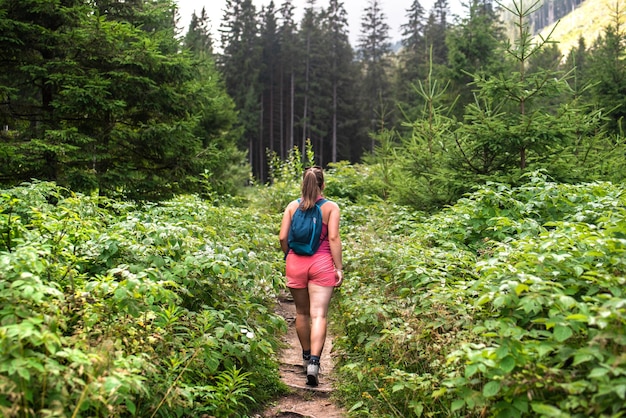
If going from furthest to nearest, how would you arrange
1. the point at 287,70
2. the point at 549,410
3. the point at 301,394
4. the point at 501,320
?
the point at 287,70
the point at 301,394
the point at 501,320
the point at 549,410

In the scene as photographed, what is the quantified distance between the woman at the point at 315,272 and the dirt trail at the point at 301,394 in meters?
0.16

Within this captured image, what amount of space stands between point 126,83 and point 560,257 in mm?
9474

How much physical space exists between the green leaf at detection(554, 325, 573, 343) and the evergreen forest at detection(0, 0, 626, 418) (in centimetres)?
1

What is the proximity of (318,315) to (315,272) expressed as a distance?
48 cm

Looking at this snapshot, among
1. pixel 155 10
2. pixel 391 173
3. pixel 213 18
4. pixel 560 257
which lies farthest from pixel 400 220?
pixel 213 18

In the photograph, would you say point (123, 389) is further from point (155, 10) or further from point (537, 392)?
point (155, 10)

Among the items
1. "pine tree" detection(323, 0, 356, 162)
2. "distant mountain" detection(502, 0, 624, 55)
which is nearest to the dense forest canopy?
"pine tree" detection(323, 0, 356, 162)

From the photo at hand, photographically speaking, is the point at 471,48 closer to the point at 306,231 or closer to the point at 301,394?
the point at 306,231

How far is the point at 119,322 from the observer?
344cm

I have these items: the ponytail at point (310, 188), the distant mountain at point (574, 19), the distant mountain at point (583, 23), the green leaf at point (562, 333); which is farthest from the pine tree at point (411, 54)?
the distant mountain at point (583, 23)

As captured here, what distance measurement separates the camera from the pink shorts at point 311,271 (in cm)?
496

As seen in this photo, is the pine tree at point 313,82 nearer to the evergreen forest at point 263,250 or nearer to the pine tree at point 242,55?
the pine tree at point 242,55

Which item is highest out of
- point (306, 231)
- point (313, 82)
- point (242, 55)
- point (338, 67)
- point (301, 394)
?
point (242, 55)

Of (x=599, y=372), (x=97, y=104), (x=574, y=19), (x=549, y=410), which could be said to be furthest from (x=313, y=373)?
(x=574, y=19)
